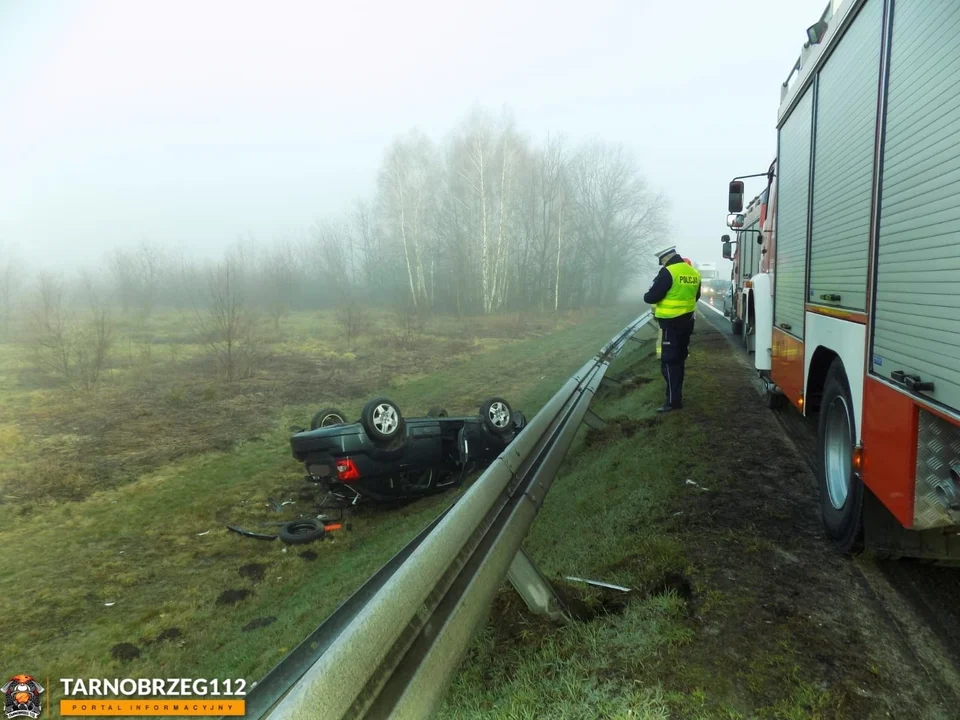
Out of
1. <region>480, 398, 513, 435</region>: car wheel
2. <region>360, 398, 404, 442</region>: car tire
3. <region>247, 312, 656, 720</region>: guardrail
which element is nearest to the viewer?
<region>247, 312, 656, 720</region>: guardrail

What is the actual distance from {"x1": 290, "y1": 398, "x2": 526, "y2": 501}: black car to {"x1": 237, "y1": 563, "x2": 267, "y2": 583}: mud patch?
42.5 inches

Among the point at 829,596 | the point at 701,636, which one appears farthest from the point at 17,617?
the point at 829,596

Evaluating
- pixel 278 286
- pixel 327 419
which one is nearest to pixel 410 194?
pixel 278 286

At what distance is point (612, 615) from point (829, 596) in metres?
1.16

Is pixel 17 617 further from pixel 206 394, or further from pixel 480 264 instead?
pixel 480 264

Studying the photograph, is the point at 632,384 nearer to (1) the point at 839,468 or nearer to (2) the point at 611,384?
(2) the point at 611,384

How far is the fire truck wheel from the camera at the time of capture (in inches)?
136

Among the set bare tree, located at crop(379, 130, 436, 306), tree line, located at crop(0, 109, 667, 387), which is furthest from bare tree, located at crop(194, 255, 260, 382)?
bare tree, located at crop(379, 130, 436, 306)

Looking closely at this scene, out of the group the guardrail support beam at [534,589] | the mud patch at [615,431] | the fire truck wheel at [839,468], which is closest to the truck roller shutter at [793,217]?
the fire truck wheel at [839,468]

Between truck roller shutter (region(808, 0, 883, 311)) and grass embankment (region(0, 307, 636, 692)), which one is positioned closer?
truck roller shutter (region(808, 0, 883, 311))

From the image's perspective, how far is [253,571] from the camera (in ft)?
17.5

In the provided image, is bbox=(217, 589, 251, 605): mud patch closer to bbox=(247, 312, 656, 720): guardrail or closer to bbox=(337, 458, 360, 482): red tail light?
bbox=(337, 458, 360, 482): red tail light

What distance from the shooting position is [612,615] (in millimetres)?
2752

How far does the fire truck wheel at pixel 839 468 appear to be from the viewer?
136 inches
